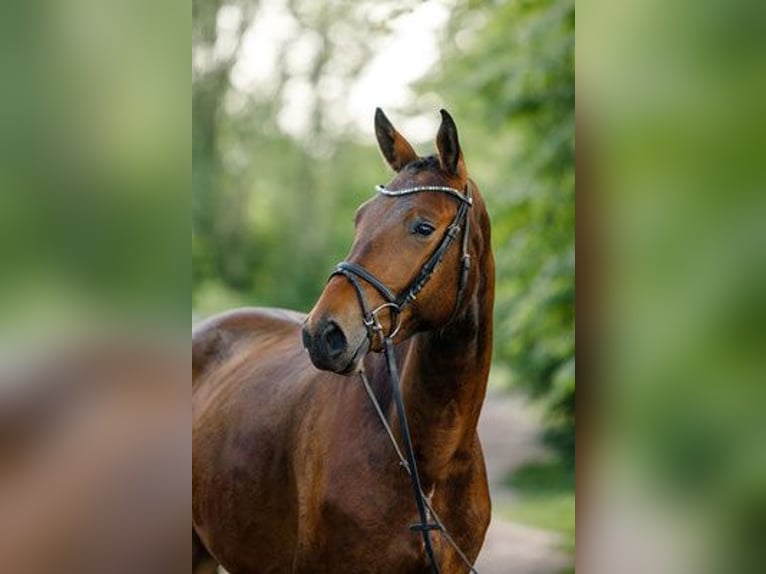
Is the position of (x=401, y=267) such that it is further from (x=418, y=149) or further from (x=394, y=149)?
(x=418, y=149)

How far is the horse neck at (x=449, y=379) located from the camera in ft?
6.64

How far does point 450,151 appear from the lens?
6.47 ft

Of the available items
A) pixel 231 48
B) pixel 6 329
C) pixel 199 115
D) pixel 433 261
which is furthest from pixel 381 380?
pixel 199 115

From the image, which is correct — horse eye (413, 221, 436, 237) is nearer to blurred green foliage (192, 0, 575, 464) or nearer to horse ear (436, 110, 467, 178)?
horse ear (436, 110, 467, 178)

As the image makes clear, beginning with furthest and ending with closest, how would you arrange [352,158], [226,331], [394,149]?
[352,158]
[226,331]
[394,149]

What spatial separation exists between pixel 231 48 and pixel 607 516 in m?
2.87

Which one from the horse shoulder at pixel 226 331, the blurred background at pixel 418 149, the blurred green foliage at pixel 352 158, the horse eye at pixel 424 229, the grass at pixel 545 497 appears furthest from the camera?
the grass at pixel 545 497

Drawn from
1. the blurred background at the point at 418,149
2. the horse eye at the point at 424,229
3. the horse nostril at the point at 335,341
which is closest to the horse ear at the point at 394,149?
the horse eye at the point at 424,229

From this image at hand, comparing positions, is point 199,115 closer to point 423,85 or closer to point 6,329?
point 423,85

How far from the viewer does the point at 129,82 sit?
0.99 meters

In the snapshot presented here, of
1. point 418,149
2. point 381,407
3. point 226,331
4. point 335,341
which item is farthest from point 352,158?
point 335,341

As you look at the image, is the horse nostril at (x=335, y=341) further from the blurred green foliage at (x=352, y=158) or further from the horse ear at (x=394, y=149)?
the blurred green foliage at (x=352, y=158)

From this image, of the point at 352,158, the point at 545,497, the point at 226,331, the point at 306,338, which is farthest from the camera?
the point at 545,497

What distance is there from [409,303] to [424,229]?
164 millimetres
